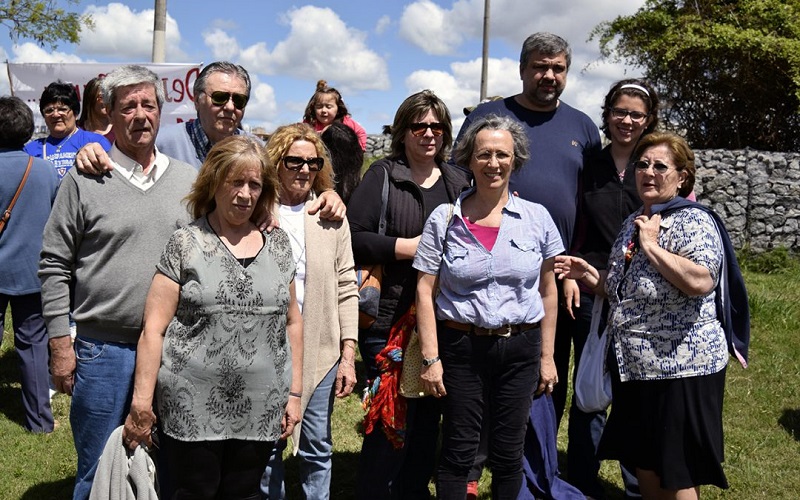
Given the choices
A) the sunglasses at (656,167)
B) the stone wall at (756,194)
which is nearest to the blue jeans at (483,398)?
the sunglasses at (656,167)

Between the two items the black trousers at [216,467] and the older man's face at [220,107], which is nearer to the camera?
the black trousers at [216,467]

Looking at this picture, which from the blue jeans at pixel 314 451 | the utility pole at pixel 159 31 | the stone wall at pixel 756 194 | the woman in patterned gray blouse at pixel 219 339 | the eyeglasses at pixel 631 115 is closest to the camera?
the woman in patterned gray blouse at pixel 219 339

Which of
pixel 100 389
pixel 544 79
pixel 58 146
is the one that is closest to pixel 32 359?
pixel 58 146

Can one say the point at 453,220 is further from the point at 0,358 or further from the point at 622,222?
the point at 0,358

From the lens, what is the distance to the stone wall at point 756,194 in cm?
1087

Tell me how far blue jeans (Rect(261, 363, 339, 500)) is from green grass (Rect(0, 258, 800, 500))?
84cm

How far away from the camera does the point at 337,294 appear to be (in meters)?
3.51

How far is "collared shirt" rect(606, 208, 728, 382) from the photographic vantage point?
3.29 m

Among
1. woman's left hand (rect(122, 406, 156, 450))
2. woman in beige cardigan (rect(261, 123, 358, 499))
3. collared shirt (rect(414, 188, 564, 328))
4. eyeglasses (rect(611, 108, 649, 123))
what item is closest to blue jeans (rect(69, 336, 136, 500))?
woman's left hand (rect(122, 406, 156, 450))

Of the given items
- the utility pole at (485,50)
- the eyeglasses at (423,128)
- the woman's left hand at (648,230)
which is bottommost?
the woman's left hand at (648,230)

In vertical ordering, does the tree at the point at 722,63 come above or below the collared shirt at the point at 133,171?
above

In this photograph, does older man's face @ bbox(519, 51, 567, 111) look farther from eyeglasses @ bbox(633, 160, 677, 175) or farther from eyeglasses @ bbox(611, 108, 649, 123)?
eyeglasses @ bbox(633, 160, 677, 175)

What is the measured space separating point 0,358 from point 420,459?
15.4ft

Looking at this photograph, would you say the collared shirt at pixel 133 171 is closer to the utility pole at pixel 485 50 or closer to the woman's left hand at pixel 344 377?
the woman's left hand at pixel 344 377
